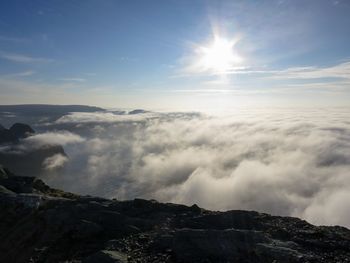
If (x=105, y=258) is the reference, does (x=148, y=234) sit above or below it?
below

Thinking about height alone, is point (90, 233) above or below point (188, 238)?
below

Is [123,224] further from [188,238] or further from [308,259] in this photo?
[308,259]

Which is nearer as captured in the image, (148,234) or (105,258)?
(105,258)

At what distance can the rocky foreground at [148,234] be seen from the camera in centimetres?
2783

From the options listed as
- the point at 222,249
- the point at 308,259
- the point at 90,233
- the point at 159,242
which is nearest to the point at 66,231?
the point at 90,233

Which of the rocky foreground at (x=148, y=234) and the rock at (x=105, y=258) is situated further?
the rocky foreground at (x=148, y=234)

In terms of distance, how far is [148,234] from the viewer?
1335 inches

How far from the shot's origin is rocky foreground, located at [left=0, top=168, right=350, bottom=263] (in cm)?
2783

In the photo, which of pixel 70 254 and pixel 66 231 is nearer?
pixel 70 254

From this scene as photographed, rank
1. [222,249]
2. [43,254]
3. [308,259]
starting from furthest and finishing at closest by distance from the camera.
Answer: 1. [43,254]
2. [222,249]
3. [308,259]

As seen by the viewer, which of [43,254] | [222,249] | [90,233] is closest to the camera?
[222,249]

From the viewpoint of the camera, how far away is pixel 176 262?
27094mm

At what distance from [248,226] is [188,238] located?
9898mm

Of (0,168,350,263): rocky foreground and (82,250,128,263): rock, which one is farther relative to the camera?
(0,168,350,263): rocky foreground
